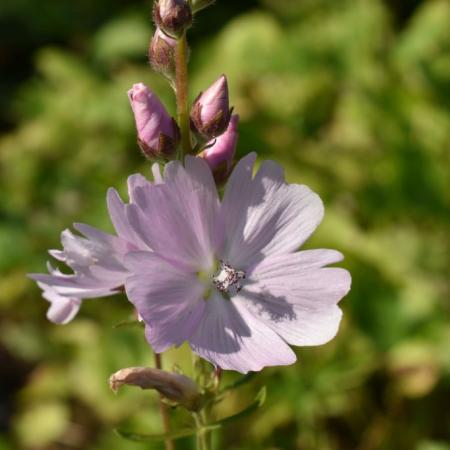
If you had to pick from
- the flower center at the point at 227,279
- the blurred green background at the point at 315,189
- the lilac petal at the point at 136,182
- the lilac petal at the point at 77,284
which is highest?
the lilac petal at the point at 136,182

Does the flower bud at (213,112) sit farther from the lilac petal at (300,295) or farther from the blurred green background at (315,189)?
the blurred green background at (315,189)

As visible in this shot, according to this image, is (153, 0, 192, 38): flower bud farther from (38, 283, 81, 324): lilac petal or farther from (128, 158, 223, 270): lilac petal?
(38, 283, 81, 324): lilac petal

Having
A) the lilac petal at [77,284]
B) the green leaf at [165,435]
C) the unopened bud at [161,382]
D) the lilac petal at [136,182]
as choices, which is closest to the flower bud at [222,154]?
the lilac petal at [136,182]

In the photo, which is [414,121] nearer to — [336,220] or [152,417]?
[336,220]

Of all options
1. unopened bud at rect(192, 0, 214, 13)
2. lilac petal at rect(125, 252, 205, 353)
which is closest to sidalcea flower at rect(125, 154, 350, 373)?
lilac petal at rect(125, 252, 205, 353)

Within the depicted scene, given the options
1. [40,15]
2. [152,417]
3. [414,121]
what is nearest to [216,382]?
[152,417]
